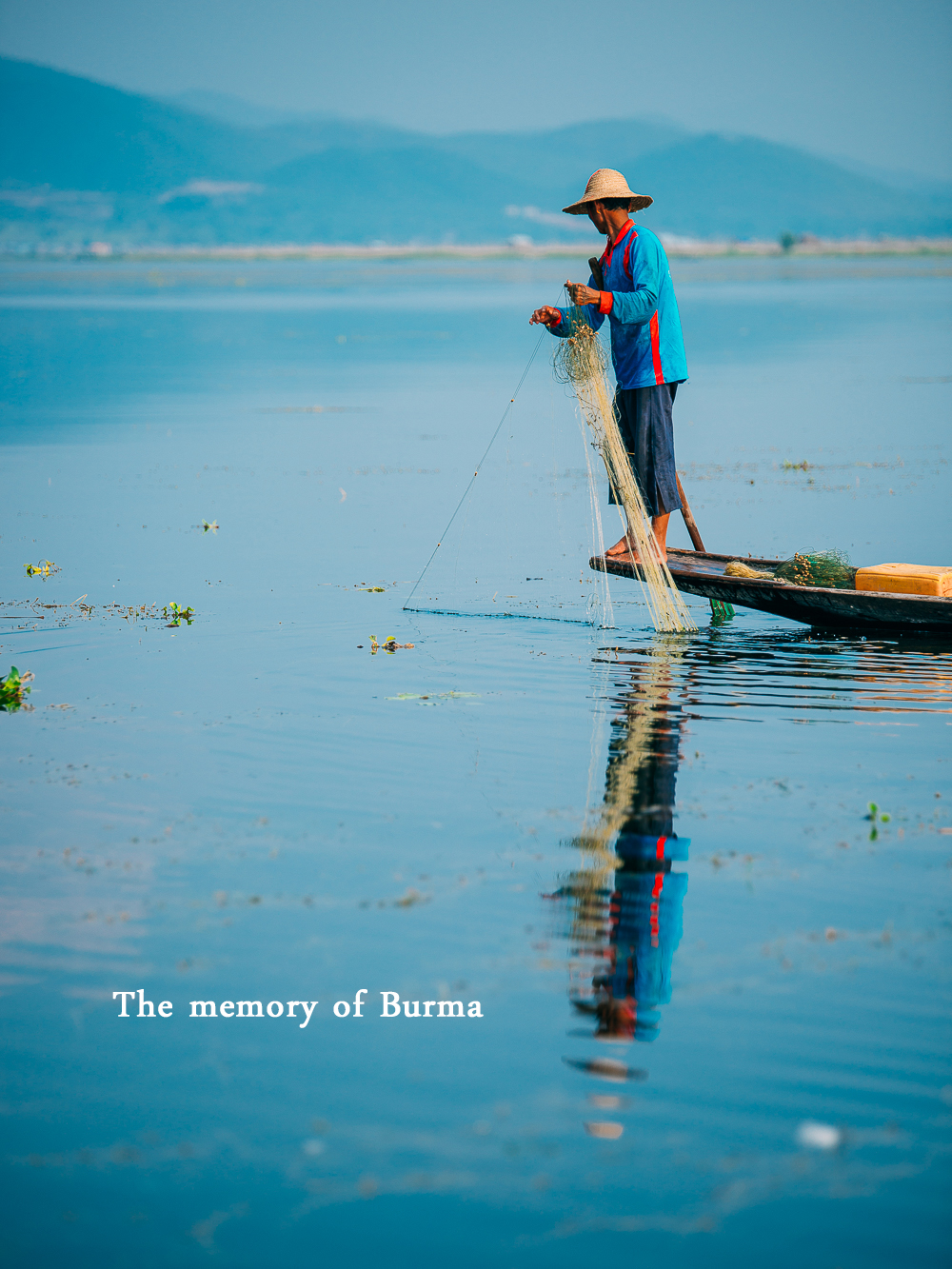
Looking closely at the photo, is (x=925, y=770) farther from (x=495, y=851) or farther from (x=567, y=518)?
(x=567, y=518)

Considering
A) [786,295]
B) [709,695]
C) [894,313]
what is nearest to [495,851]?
[709,695]

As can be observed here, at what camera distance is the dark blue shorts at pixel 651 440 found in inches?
362

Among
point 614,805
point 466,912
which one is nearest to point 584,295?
point 614,805

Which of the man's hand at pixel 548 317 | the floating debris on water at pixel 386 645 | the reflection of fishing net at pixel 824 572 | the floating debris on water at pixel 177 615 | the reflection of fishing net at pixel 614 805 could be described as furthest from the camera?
the floating debris on water at pixel 177 615

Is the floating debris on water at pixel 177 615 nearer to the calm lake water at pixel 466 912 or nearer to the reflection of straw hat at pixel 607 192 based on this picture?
the calm lake water at pixel 466 912

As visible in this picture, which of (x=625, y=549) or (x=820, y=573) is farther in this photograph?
(x=625, y=549)

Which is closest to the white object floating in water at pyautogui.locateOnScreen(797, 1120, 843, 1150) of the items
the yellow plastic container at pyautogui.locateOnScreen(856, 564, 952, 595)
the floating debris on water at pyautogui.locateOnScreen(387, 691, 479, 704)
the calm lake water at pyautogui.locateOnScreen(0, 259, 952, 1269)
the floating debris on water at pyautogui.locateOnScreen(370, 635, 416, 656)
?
the calm lake water at pyautogui.locateOnScreen(0, 259, 952, 1269)

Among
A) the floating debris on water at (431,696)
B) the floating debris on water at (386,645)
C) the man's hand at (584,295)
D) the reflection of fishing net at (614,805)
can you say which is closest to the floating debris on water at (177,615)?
the floating debris on water at (386,645)

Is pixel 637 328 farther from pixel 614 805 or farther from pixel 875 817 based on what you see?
pixel 875 817

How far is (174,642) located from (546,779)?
3690 millimetres

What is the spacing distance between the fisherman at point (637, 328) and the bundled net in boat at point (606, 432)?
84 millimetres

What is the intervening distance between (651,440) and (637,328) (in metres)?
0.70

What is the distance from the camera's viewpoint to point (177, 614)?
33.3 ft

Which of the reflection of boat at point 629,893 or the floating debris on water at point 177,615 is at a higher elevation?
the floating debris on water at point 177,615
